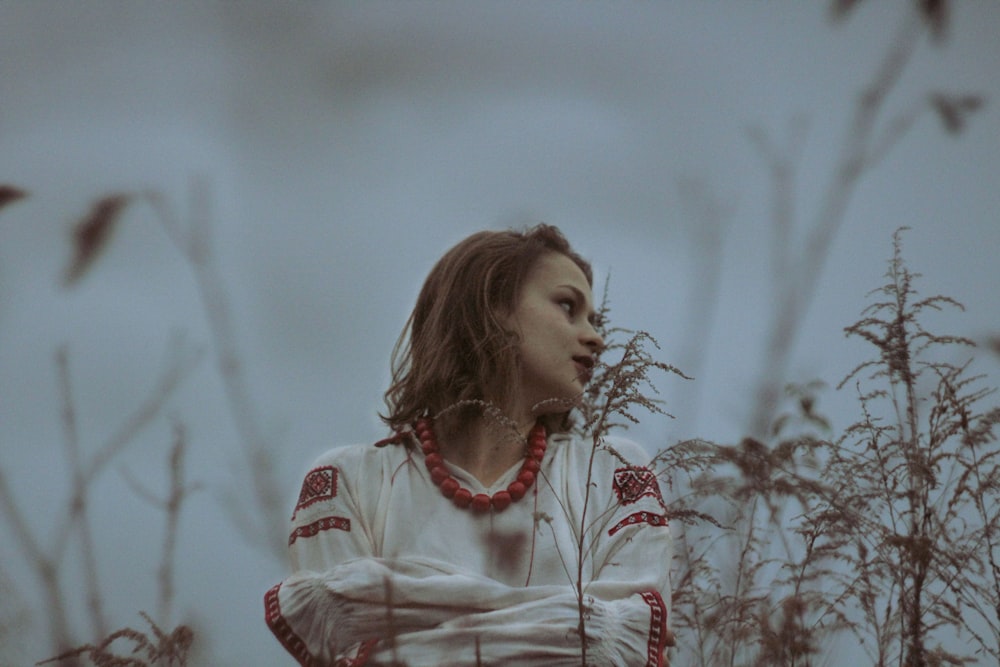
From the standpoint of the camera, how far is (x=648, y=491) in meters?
2.43

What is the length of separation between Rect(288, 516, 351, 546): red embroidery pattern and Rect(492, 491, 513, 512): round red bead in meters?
0.35

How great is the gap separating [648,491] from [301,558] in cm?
83

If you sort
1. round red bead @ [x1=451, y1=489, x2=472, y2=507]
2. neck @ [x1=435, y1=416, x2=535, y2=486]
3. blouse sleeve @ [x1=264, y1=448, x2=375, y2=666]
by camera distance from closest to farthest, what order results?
blouse sleeve @ [x1=264, y1=448, x2=375, y2=666] → round red bead @ [x1=451, y1=489, x2=472, y2=507] → neck @ [x1=435, y1=416, x2=535, y2=486]

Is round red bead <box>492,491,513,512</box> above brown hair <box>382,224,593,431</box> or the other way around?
the other way around

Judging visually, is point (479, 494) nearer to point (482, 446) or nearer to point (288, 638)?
point (482, 446)

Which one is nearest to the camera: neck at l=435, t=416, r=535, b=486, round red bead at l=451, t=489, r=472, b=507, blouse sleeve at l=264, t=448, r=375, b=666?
blouse sleeve at l=264, t=448, r=375, b=666

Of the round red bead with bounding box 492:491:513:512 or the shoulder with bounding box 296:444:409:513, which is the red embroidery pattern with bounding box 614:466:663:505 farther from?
the shoulder with bounding box 296:444:409:513

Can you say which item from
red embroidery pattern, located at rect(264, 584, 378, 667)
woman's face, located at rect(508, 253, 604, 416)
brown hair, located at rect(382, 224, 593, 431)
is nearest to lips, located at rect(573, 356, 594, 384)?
woman's face, located at rect(508, 253, 604, 416)

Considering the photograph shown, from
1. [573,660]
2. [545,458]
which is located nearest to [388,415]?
[545,458]

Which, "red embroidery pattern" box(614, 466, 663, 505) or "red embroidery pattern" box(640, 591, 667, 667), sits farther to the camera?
"red embroidery pattern" box(614, 466, 663, 505)

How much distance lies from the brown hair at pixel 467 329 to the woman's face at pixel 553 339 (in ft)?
0.11

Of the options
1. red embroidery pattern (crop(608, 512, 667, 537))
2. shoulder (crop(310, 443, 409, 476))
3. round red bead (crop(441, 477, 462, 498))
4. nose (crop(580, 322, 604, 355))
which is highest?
nose (crop(580, 322, 604, 355))

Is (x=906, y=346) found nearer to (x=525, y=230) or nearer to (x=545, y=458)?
(x=545, y=458)

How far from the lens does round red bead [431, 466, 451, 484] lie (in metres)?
2.51
